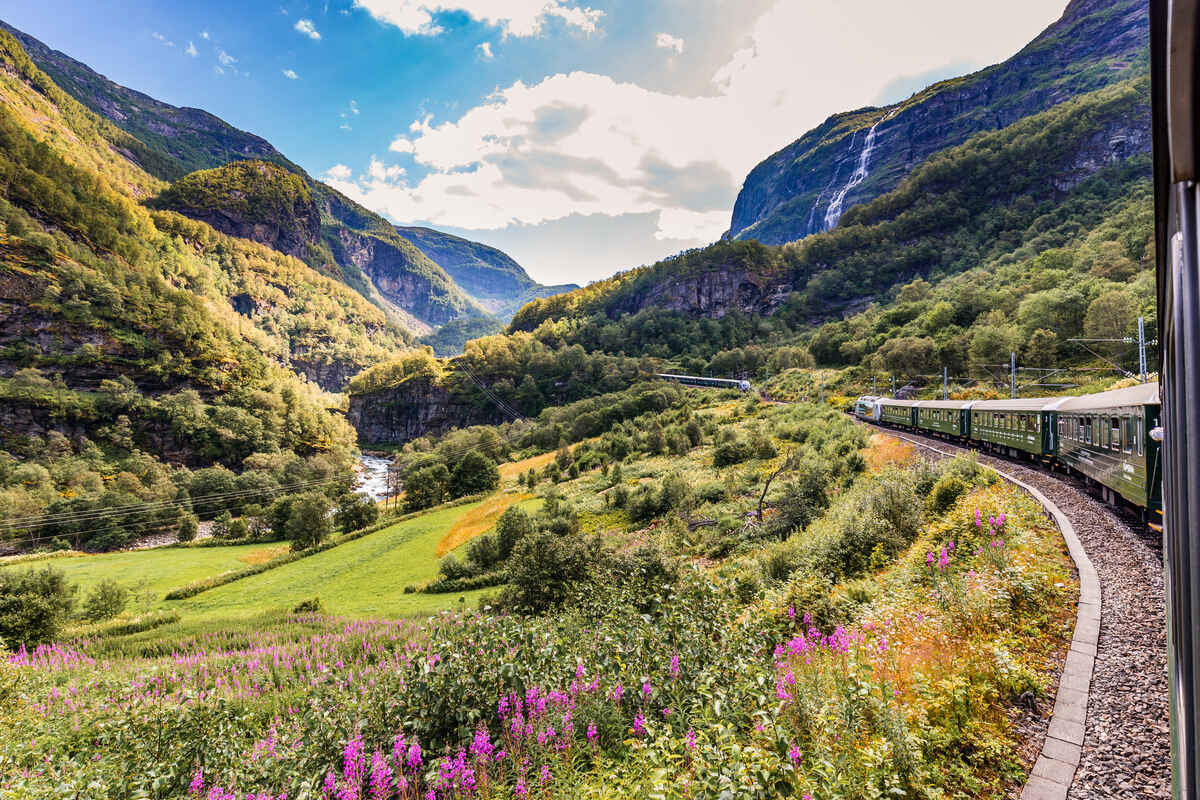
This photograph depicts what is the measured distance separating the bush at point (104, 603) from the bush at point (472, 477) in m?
26.9

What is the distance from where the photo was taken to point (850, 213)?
15012 centimetres

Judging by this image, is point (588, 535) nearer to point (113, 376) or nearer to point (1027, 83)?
point (113, 376)

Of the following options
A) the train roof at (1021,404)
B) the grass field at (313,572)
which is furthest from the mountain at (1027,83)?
the grass field at (313,572)

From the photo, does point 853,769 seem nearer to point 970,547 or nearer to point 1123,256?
point 970,547

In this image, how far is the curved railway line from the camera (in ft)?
11.9

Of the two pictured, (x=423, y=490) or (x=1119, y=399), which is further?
(x=423, y=490)

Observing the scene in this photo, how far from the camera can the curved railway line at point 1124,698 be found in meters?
3.62

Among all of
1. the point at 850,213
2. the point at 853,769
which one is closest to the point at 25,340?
the point at 853,769

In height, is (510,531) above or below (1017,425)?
below

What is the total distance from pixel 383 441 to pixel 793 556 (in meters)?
128

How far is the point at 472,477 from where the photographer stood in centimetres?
4728

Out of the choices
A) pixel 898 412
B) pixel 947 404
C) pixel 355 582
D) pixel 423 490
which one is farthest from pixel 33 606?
pixel 898 412

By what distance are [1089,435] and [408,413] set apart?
12664cm

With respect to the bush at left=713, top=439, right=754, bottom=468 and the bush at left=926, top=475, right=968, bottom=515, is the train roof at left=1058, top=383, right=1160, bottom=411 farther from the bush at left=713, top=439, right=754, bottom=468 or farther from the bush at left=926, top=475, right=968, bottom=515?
the bush at left=713, top=439, right=754, bottom=468
